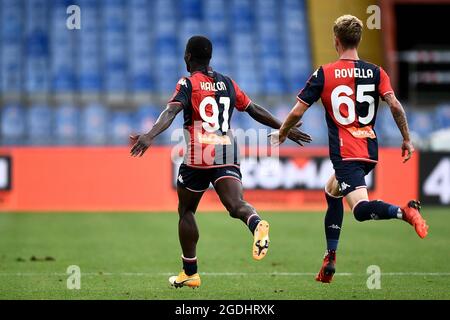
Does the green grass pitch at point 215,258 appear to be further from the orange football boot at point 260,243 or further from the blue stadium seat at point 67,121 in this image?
the blue stadium seat at point 67,121

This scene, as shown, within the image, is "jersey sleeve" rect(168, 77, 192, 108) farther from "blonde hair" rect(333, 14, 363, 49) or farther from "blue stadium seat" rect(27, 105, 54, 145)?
"blue stadium seat" rect(27, 105, 54, 145)

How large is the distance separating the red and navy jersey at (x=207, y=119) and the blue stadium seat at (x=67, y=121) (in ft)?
46.6

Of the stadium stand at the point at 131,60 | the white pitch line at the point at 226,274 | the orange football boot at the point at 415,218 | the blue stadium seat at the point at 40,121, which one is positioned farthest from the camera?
the stadium stand at the point at 131,60

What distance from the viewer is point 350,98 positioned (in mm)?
8398

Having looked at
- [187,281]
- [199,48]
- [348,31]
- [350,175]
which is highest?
[348,31]

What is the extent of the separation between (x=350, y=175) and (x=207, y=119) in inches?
53.8

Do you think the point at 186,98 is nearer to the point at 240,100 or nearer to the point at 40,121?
the point at 240,100

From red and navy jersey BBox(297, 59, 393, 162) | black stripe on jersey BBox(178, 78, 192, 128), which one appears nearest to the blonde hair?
red and navy jersey BBox(297, 59, 393, 162)

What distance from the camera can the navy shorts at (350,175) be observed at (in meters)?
8.36

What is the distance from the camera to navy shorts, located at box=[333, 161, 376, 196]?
8.36 m

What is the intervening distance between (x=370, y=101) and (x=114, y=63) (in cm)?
1728

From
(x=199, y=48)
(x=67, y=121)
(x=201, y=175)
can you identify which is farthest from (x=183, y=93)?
(x=67, y=121)

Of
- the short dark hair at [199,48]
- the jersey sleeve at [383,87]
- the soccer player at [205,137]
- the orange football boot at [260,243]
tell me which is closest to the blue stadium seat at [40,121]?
the soccer player at [205,137]

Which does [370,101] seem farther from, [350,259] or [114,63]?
[114,63]
